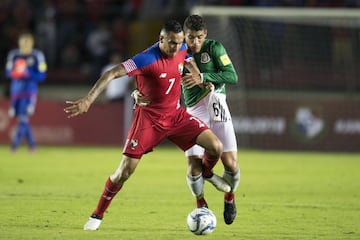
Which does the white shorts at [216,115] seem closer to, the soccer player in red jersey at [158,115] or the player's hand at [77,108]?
the soccer player in red jersey at [158,115]

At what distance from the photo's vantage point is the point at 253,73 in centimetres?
2078

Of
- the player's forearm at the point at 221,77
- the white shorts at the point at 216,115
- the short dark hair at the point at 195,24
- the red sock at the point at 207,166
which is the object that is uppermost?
the short dark hair at the point at 195,24

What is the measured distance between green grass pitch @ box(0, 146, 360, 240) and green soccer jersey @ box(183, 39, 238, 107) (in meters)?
1.36

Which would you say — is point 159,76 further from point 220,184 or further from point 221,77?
point 220,184

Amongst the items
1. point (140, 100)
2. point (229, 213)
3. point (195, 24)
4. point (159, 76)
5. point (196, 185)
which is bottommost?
point (229, 213)

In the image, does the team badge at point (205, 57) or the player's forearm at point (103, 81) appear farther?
the team badge at point (205, 57)

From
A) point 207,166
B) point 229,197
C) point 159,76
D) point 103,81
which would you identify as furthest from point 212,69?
point 103,81

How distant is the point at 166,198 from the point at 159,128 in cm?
310

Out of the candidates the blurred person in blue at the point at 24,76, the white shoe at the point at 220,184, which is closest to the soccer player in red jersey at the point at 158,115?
the white shoe at the point at 220,184

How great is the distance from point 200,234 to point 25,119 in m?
11.3

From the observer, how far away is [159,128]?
866 centimetres

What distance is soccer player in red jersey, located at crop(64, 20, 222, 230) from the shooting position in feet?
27.8

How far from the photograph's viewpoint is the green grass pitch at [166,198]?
852cm

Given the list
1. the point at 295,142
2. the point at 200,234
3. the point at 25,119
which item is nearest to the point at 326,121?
the point at 295,142
